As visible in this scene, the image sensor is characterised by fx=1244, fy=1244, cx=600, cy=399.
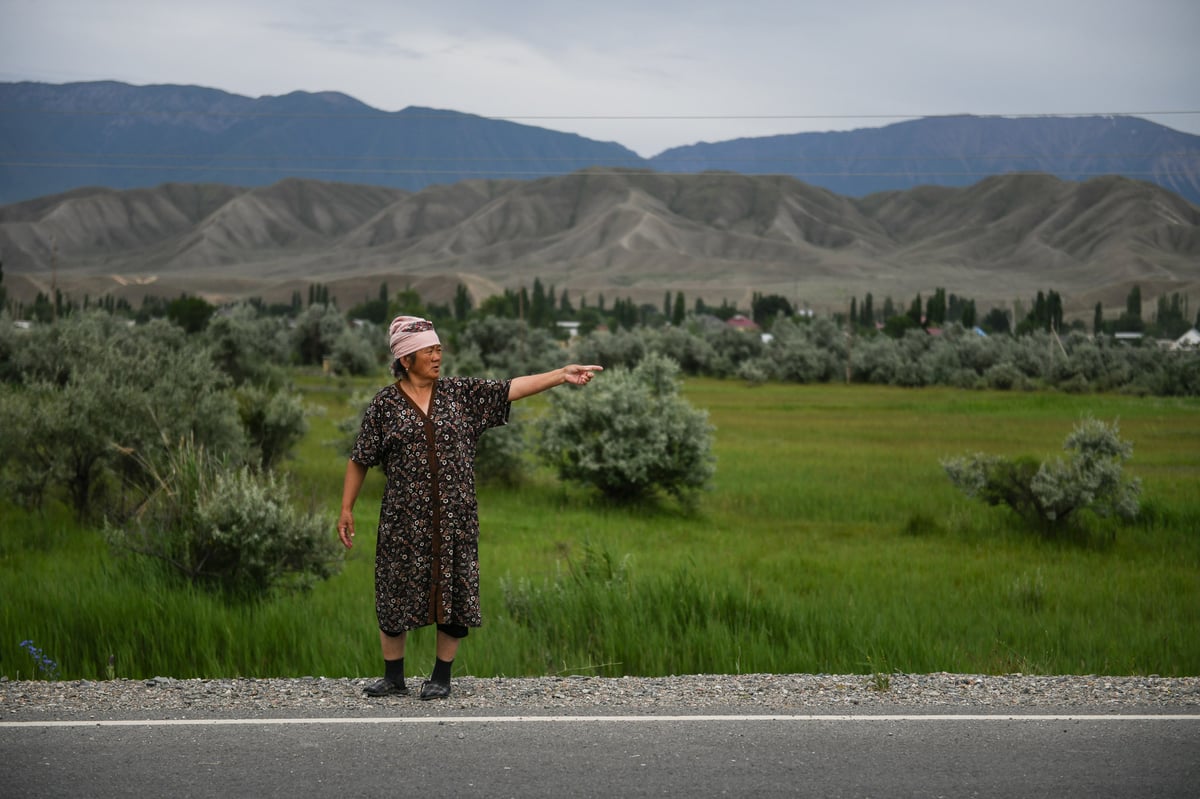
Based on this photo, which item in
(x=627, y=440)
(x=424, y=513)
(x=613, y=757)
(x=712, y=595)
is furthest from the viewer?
(x=627, y=440)

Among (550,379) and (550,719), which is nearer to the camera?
(550,719)

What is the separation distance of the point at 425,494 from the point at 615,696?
1693 mm

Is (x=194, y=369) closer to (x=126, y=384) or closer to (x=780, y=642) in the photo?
(x=126, y=384)

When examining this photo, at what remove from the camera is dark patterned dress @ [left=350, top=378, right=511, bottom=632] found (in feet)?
24.2

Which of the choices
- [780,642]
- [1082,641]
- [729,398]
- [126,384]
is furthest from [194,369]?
[729,398]

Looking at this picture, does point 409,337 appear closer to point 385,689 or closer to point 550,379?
point 550,379

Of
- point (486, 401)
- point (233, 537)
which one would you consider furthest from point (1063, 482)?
point (486, 401)

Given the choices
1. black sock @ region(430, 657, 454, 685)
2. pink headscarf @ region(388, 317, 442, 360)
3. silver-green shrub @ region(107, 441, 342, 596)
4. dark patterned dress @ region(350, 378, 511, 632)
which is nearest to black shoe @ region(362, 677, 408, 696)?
black sock @ region(430, 657, 454, 685)

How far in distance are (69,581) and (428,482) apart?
6845 mm

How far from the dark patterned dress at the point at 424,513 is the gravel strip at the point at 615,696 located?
0.58 meters

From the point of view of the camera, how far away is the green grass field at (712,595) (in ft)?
32.4

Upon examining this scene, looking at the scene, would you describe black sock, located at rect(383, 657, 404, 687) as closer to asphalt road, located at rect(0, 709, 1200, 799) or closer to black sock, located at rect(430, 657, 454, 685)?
black sock, located at rect(430, 657, 454, 685)

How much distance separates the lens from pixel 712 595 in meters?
11.2

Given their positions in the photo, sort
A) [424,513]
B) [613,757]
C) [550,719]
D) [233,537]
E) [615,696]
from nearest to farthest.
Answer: [613,757]
[550,719]
[424,513]
[615,696]
[233,537]
